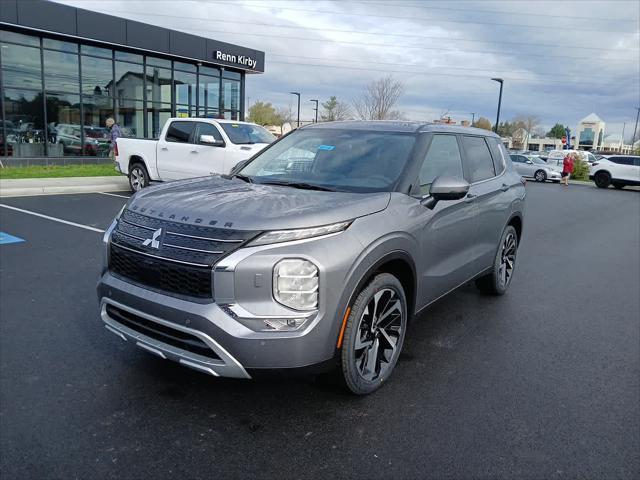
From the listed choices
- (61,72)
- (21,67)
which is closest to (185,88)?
(61,72)

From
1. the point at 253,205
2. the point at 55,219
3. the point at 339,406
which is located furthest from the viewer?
the point at 55,219

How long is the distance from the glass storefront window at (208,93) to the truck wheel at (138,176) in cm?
1442

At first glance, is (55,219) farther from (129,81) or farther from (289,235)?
(129,81)

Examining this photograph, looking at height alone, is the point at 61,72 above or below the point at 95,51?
below

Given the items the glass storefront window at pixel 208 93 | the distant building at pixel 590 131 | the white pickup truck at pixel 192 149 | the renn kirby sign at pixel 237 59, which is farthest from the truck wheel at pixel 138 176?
the distant building at pixel 590 131

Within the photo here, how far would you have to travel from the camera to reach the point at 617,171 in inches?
1069

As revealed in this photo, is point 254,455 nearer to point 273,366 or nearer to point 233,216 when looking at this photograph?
point 273,366

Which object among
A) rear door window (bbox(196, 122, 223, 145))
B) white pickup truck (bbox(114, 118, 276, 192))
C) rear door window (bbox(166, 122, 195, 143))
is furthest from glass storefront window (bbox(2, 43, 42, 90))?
rear door window (bbox(196, 122, 223, 145))

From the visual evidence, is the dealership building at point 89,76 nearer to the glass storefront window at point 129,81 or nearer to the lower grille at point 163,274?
the glass storefront window at point 129,81

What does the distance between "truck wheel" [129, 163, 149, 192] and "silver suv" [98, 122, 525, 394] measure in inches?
370

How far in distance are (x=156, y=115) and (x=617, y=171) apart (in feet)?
78.6

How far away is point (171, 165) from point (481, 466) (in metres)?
10.8

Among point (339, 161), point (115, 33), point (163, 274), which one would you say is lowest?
point (163, 274)

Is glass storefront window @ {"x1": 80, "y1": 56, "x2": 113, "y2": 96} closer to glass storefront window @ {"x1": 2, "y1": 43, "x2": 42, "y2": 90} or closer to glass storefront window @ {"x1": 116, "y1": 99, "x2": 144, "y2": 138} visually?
glass storefront window @ {"x1": 116, "y1": 99, "x2": 144, "y2": 138}
